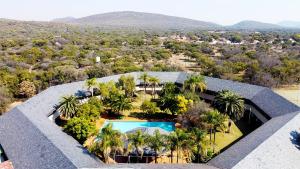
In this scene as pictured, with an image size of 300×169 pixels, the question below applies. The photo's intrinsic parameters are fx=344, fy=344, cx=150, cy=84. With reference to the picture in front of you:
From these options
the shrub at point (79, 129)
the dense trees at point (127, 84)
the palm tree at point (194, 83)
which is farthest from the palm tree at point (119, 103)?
the shrub at point (79, 129)

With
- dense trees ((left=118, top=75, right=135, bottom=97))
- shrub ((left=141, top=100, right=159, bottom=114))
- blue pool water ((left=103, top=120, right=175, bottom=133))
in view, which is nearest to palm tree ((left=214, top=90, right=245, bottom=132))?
blue pool water ((left=103, top=120, right=175, bottom=133))

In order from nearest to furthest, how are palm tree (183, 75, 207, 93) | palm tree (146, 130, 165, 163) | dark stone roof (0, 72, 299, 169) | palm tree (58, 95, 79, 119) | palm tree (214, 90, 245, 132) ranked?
dark stone roof (0, 72, 299, 169) → palm tree (146, 130, 165, 163) → palm tree (214, 90, 245, 132) → palm tree (58, 95, 79, 119) → palm tree (183, 75, 207, 93)

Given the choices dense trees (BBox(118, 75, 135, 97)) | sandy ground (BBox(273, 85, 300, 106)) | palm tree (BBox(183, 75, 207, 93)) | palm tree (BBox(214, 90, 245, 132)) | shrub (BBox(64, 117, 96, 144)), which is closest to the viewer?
shrub (BBox(64, 117, 96, 144))

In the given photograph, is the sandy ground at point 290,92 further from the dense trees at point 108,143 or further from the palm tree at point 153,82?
the dense trees at point 108,143

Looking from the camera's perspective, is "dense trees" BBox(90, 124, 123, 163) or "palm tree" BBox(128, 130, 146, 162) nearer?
"dense trees" BBox(90, 124, 123, 163)

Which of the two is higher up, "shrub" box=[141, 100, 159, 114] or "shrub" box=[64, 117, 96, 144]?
"shrub" box=[64, 117, 96, 144]

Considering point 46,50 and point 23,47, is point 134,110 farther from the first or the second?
point 23,47

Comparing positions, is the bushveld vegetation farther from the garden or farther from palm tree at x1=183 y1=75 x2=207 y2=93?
palm tree at x1=183 y1=75 x2=207 y2=93

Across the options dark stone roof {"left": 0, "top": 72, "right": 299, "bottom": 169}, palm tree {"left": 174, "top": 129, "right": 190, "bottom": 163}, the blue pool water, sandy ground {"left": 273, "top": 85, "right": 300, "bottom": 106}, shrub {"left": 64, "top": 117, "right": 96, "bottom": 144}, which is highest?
palm tree {"left": 174, "top": 129, "right": 190, "bottom": 163}
